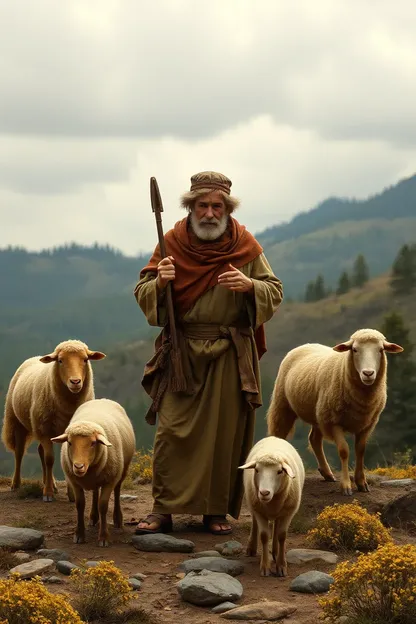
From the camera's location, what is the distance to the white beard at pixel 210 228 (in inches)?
367

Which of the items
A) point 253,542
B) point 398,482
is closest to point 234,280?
point 253,542

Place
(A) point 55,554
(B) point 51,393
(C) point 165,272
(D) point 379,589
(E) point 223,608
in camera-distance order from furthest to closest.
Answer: (B) point 51,393
(C) point 165,272
(A) point 55,554
(E) point 223,608
(D) point 379,589

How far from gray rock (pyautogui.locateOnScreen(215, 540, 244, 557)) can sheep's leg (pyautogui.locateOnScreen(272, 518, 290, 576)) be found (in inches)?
19.9

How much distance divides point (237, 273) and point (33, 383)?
3.12 metres

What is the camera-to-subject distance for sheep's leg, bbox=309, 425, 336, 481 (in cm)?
1159

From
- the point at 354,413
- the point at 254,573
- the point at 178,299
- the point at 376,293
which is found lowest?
the point at 254,573

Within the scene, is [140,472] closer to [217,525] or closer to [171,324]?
[217,525]

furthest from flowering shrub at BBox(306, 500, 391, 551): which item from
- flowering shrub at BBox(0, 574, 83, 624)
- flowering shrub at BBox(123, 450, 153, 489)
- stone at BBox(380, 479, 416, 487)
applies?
flowering shrub at BBox(123, 450, 153, 489)

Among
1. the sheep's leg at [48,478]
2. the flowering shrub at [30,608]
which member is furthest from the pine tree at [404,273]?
the flowering shrub at [30,608]

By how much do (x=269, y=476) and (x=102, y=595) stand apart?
5.17ft

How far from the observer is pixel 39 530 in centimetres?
929

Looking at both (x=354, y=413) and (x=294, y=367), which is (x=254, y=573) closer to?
(x=354, y=413)

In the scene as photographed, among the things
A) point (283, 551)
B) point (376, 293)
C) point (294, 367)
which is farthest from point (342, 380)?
point (376, 293)

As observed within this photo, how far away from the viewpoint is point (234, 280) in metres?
8.93
